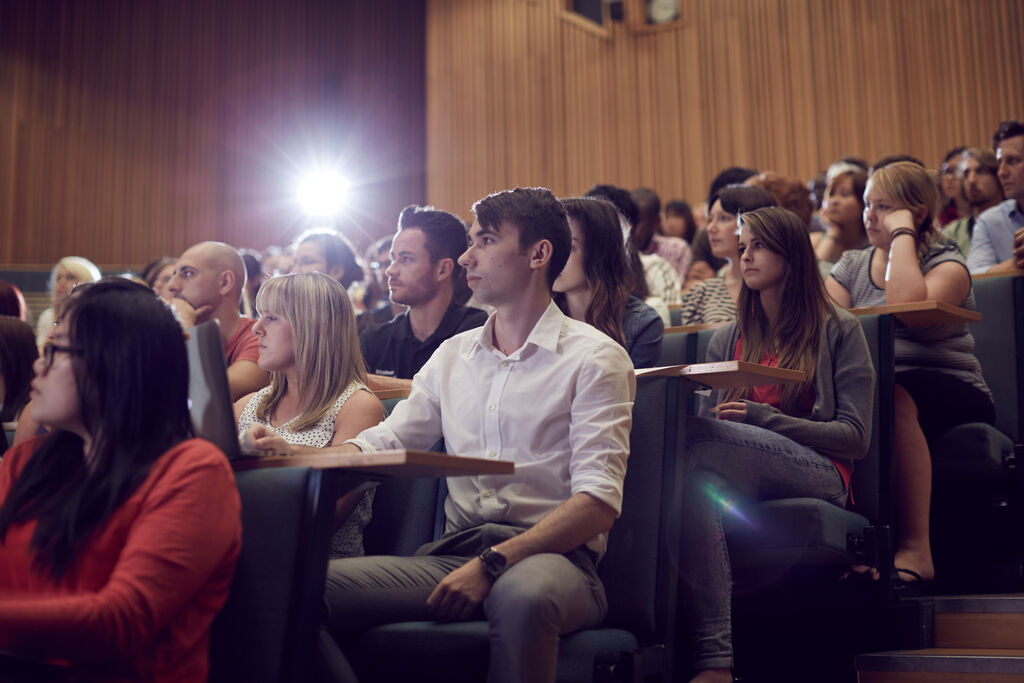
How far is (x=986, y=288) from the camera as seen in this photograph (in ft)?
8.37

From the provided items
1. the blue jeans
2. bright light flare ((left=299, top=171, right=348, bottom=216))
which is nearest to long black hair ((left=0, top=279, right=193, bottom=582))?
the blue jeans

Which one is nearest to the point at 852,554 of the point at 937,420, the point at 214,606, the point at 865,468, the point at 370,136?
the point at 865,468

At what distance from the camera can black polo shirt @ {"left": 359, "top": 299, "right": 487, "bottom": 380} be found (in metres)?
2.71

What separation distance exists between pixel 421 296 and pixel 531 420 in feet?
3.81

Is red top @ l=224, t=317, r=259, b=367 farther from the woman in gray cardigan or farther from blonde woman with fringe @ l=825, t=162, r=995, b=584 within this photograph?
blonde woman with fringe @ l=825, t=162, r=995, b=584

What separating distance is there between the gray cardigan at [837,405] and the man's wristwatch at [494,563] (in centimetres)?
73

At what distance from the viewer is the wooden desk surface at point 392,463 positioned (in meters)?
1.21

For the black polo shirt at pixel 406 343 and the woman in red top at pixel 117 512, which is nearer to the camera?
the woman in red top at pixel 117 512

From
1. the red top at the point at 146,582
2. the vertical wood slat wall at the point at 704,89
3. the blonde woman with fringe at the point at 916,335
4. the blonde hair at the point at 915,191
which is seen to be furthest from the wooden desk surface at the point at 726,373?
the vertical wood slat wall at the point at 704,89

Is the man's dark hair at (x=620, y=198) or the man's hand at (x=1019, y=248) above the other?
the man's dark hair at (x=620, y=198)

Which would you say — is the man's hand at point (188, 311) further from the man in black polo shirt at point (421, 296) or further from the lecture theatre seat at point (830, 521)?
the lecture theatre seat at point (830, 521)

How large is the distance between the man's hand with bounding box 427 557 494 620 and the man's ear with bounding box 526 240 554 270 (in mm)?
562

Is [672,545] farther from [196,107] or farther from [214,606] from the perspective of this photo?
[196,107]

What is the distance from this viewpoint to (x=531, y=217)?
5.96ft
